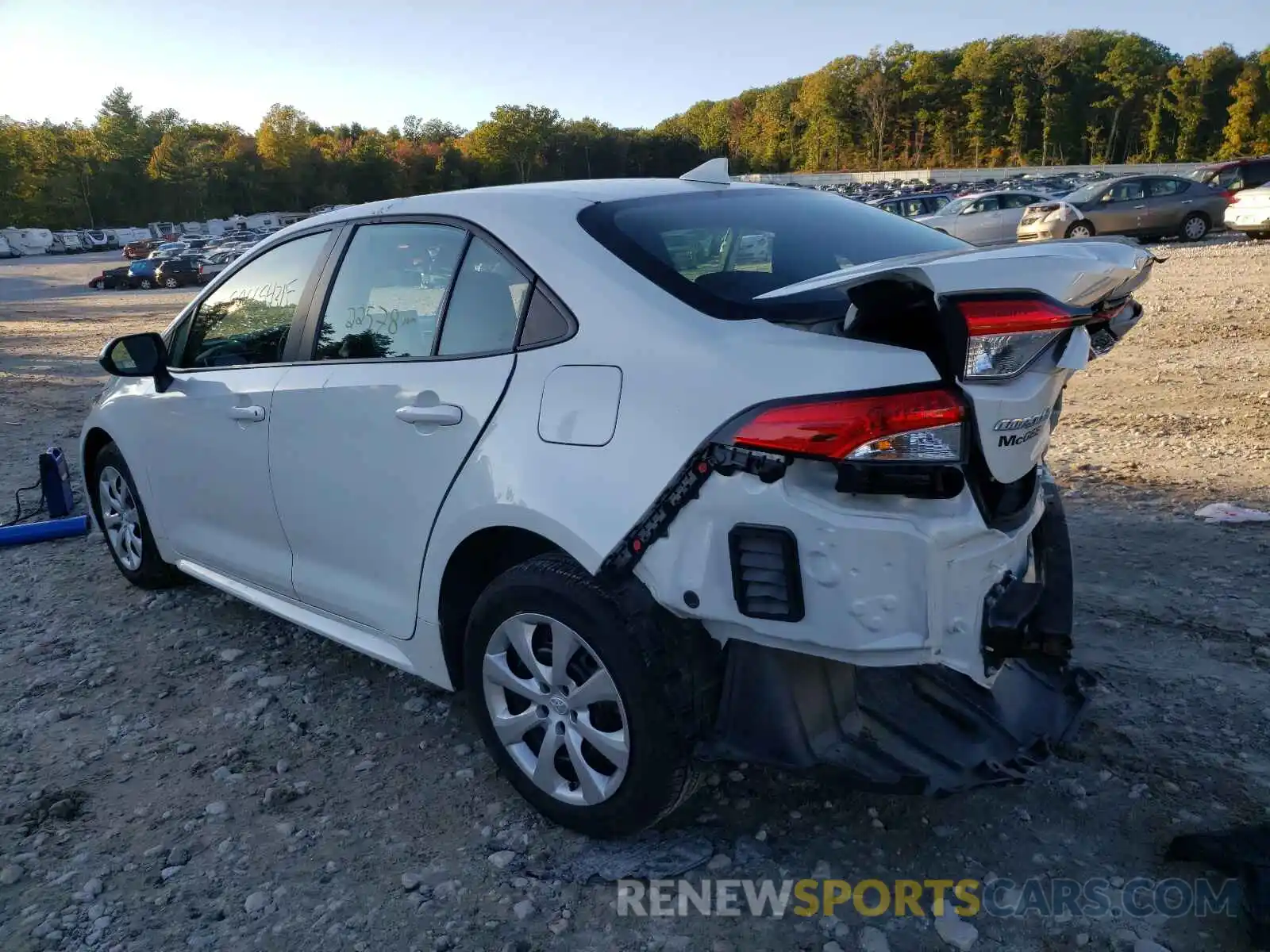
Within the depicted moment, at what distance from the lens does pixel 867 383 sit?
2107mm

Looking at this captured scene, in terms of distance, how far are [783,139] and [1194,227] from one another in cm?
12024

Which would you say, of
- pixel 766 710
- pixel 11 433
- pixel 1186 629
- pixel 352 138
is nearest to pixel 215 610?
pixel 766 710

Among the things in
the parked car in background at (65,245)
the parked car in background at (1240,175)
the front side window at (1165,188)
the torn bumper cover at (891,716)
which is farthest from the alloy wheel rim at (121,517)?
the parked car in background at (65,245)

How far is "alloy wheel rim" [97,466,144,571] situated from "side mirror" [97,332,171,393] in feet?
2.30

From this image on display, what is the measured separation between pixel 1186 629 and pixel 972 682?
6.05 ft

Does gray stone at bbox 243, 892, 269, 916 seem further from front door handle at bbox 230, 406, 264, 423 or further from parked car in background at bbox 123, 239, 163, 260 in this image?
parked car in background at bbox 123, 239, 163, 260

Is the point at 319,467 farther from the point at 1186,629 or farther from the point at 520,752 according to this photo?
the point at 1186,629

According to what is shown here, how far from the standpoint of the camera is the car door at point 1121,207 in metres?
22.0

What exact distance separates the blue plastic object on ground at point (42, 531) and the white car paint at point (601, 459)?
2.85 metres

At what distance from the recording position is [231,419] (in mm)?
3646

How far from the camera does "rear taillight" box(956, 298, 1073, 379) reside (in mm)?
2068

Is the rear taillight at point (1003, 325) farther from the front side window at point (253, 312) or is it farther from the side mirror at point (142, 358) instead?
the side mirror at point (142, 358)

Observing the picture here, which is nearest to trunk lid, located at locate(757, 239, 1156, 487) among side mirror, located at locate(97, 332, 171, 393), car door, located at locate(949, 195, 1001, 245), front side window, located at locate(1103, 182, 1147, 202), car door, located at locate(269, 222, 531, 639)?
car door, located at locate(269, 222, 531, 639)

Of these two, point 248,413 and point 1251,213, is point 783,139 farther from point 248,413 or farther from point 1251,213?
point 248,413
